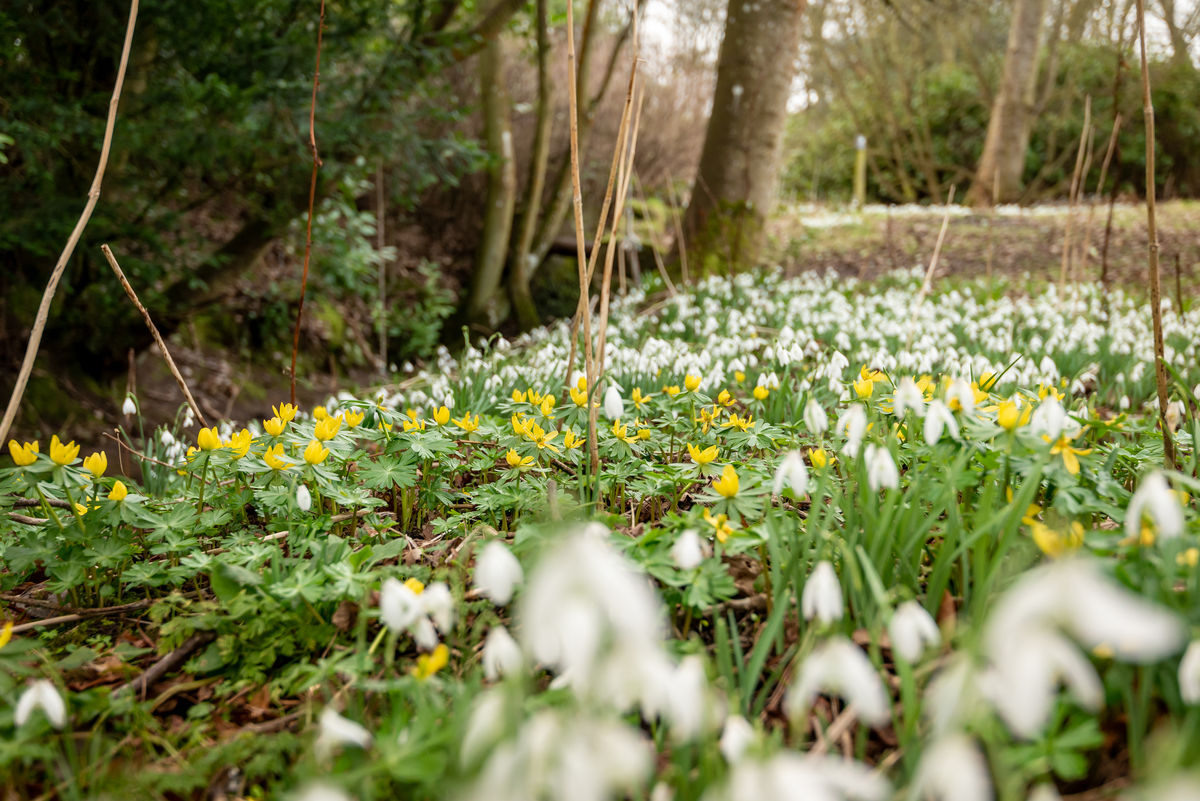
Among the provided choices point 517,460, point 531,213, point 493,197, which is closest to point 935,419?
point 517,460

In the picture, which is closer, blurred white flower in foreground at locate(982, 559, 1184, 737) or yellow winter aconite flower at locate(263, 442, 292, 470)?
blurred white flower in foreground at locate(982, 559, 1184, 737)

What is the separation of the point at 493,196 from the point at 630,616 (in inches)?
315

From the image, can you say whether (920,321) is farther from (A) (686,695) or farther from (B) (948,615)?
(A) (686,695)

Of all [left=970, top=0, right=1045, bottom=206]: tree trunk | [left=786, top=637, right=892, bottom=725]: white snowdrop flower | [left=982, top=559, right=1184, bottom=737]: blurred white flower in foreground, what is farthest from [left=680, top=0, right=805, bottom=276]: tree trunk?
[left=970, top=0, right=1045, bottom=206]: tree trunk

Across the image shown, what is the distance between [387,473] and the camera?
194cm

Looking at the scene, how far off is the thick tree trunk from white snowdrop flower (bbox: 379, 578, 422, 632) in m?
7.27

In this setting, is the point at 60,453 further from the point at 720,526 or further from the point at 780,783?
the point at 780,783

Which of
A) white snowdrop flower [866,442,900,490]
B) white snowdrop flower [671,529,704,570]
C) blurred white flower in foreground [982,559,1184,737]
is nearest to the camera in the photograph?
blurred white flower in foreground [982,559,1184,737]

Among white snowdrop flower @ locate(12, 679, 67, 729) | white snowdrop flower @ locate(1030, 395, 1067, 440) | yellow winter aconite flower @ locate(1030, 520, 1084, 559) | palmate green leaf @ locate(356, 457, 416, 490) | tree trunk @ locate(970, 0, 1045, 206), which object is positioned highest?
tree trunk @ locate(970, 0, 1045, 206)

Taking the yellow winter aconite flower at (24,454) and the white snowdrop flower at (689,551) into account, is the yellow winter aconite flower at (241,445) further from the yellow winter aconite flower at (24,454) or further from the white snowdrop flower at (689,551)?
the white snowdrop flower at (689,551)

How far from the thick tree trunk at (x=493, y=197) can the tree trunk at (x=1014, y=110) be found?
9.07m

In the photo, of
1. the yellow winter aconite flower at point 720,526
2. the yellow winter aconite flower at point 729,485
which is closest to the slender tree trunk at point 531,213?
the yellow winter aconite flower at point 729,485

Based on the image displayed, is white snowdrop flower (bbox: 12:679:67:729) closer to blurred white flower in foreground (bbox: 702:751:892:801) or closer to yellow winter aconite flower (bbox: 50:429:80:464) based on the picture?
yellow winter aconite flower (bbox: 50:429:80:464)

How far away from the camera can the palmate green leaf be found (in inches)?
75.2
